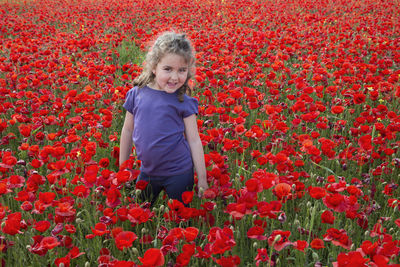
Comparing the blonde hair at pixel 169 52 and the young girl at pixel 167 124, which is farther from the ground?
the blonde hair at pixel 169 52

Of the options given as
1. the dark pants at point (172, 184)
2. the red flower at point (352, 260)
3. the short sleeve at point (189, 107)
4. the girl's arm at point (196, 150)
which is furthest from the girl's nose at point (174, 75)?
the red flower at point (352, 260)

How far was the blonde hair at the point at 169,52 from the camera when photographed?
240 cm

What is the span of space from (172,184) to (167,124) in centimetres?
44

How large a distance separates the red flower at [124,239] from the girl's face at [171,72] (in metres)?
1.13

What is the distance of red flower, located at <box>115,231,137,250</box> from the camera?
5.32 ft

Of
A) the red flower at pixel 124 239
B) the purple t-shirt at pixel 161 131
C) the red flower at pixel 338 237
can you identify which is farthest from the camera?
the purple t-shirt at pixel 161 131

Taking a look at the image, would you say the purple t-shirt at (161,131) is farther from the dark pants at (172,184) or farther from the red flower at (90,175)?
the red flower at (90,175)

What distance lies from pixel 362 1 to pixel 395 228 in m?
14.5

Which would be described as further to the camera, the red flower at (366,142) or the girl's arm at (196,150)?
the red flower at (366,142)

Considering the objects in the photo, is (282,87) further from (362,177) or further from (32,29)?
(32,29)

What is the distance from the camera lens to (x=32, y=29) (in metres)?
9.37

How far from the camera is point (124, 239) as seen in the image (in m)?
1.69

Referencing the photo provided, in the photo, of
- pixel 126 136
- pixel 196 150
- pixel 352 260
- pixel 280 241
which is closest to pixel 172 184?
pixel 196 150

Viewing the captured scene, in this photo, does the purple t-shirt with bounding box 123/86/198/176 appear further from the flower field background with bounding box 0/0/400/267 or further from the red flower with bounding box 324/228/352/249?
the red flower with bounding box 324/228/352/249
